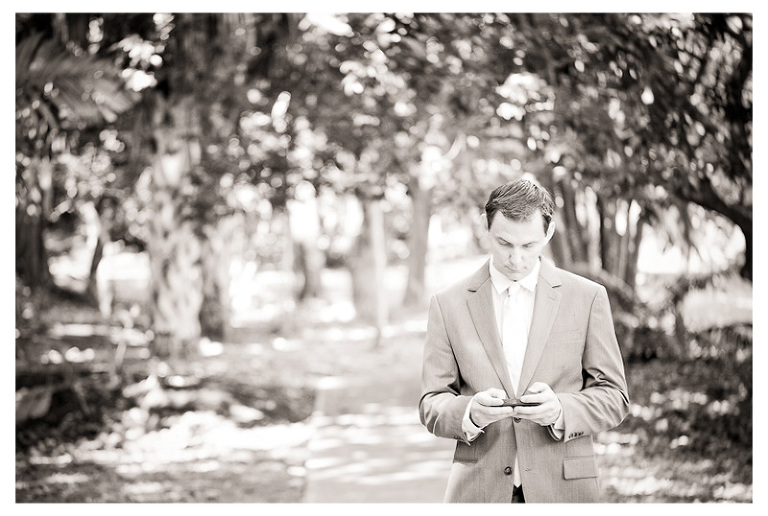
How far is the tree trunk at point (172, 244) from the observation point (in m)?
8.42

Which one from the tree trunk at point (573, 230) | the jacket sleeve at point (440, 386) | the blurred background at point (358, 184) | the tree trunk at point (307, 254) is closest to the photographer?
the jacket sleeve at point (440, 386)

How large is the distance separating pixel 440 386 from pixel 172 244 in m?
6.32

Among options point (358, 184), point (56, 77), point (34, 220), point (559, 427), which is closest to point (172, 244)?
point (34, 220)

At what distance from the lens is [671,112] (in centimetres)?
550

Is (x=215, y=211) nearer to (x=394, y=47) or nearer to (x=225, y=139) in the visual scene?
(x=225, y=139)

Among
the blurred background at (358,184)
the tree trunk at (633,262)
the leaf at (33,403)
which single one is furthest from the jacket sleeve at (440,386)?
the tree trunk at (633,262)

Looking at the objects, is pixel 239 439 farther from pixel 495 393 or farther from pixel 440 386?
pixel 495 393

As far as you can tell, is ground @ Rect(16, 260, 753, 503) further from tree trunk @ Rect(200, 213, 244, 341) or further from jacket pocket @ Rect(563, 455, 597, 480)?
tree trunk @ Rect(200, 213, 244, 341)

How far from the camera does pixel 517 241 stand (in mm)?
2619

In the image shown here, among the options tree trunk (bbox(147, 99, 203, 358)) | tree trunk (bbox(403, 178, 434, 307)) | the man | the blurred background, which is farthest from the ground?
tree trunk (bbox(403, 178, 434, 307))

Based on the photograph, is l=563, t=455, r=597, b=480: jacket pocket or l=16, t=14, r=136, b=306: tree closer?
l=563, t=455, r=597, b=480: jacket pocket

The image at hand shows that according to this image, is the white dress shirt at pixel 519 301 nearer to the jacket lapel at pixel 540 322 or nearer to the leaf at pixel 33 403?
the jacket lapel at pixel 540 322

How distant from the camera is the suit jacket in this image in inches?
105

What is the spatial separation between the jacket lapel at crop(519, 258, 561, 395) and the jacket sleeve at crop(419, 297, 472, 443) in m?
0.21
